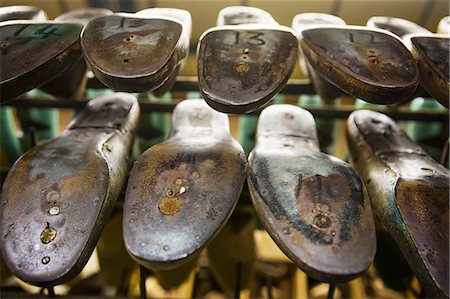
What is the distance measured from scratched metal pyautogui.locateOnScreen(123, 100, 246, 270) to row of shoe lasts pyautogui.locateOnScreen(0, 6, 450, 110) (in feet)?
0.24

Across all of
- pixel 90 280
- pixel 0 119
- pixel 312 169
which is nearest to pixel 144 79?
pixel 312 169

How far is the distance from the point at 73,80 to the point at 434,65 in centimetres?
50

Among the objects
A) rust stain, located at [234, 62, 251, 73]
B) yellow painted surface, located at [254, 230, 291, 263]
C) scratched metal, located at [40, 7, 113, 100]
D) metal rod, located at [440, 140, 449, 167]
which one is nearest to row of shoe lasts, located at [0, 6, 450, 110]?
rust stain, located at [234, 62, 251, 73]

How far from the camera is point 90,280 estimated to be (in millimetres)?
915

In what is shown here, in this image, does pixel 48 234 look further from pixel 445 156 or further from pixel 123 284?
pixel 445 156

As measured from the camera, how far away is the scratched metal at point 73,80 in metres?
0.69

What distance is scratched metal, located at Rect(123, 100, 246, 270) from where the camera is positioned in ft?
1.41

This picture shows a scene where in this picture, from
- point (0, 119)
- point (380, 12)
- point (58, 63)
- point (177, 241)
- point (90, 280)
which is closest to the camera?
point (177, 241)

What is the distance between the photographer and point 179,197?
18.6 inches

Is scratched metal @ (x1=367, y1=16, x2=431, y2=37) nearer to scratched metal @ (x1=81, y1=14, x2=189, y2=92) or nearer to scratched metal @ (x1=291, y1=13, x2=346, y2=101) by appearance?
scratched metal @ (x1=291, y1=13, x2=346, y2=101)

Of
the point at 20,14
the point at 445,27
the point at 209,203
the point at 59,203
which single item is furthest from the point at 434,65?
the point at 20,14

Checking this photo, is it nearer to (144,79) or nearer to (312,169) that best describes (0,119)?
(144,79)

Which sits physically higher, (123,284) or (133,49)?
(133,49)

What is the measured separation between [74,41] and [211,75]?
0.19 metres
